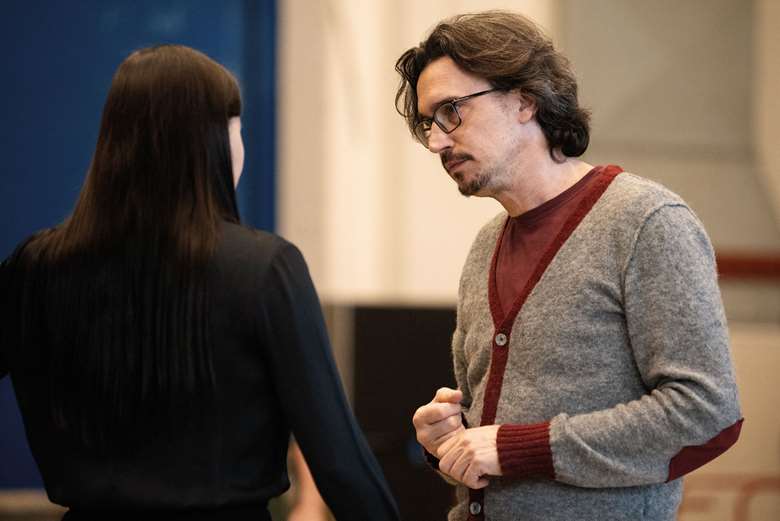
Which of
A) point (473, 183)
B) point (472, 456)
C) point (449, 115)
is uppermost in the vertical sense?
point (449, 115)

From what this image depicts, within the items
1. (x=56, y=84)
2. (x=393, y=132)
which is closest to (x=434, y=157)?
(x=393, y=132)

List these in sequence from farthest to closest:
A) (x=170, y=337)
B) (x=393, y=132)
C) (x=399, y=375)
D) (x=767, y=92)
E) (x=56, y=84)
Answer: (x=767, y=92)
(x=393, y=132)
(x=56, y=84)
(x=399, y=375)
(x=170, y=337)

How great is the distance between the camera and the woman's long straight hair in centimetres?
129

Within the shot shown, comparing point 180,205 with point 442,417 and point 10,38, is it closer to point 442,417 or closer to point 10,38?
point 442,417

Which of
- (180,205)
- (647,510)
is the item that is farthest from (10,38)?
(647,510)

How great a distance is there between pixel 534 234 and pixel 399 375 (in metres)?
1.12

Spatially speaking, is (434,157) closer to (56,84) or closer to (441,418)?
(56,84)

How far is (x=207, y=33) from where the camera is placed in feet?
10.4

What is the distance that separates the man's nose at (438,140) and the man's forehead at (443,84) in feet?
0.11

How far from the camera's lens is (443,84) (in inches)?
63.2

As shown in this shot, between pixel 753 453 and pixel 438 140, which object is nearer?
pixel 438 140

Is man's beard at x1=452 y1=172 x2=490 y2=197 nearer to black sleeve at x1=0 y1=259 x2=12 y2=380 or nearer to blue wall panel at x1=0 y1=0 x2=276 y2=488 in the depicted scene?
black sleeve at x1=0 y1=259 x2=12 y2=380

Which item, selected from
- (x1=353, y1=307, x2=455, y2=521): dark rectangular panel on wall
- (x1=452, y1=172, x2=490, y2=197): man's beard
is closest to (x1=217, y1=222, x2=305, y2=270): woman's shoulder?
(x1=452, y1=172, x2=490, y2=197): man's beard

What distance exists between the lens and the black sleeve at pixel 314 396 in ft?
4.31
